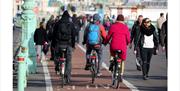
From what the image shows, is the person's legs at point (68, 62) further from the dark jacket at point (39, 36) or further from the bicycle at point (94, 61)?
the dark jacket at point (39, 36)

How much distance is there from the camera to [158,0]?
9081 cm

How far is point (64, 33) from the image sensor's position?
15.8 m

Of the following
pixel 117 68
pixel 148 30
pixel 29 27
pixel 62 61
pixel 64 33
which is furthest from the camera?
pixel 29 27

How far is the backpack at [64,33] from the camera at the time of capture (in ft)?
51.8

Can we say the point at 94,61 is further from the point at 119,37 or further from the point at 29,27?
the point at 29,27

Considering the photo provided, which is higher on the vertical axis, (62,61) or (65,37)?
(65,37)

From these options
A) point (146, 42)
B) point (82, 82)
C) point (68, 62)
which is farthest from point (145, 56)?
point (68, 62)

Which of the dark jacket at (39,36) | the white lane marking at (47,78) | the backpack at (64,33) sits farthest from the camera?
Answer: the dark jacket at (39,36)

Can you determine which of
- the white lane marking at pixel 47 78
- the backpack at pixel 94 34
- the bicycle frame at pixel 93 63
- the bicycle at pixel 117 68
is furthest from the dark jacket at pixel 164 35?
the white lane marking at pixel 47 78
